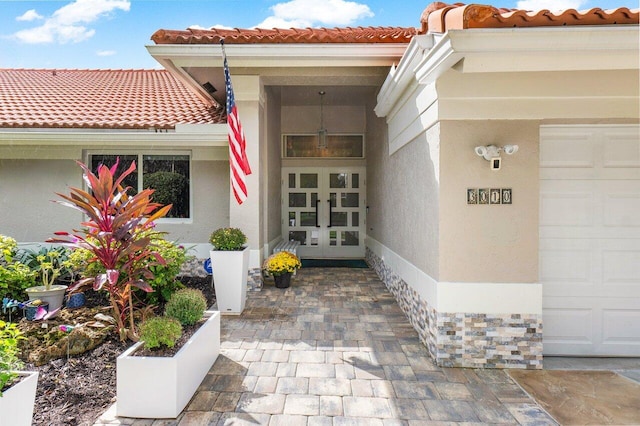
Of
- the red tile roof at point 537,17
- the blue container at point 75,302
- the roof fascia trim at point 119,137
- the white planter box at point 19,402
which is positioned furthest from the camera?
the roof fascia trim at point 119,137

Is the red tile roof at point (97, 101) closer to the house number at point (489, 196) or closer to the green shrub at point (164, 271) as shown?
the green shrub at point (164, 271)

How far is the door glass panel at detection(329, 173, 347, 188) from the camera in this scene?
32.6 ft

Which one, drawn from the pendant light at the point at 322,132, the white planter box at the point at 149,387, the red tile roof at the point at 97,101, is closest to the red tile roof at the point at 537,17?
the white planter box at the point at 149,387

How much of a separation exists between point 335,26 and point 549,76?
3.74 meters

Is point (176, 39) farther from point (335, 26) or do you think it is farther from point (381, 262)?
point (381, 262)

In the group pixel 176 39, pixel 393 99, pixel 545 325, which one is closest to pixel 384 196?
pixel 393 99

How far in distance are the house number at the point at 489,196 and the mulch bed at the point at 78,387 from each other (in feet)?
13.2

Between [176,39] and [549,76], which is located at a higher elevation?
[176,39]

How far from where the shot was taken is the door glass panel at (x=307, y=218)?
9977mm

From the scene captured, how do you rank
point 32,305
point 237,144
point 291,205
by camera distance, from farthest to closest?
point 291,205 < point 237,144 < point 32,305

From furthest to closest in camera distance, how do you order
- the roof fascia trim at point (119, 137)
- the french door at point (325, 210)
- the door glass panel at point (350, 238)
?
the door glass panel at point (350, 238), the french door at point (325, 210), the roof fascia trim at point (119, 137)

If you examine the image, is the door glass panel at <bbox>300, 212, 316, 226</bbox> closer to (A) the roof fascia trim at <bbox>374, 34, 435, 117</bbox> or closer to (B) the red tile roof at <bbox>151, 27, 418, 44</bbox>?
(A) the roof fascia trim at <bbox>374, 34, 435, 117</bbox>

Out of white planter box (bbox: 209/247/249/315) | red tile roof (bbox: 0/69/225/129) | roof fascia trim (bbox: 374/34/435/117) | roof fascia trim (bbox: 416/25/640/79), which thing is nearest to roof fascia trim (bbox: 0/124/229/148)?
red tile roof (bbox: 0/69/225/129)

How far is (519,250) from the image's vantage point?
3666mm
